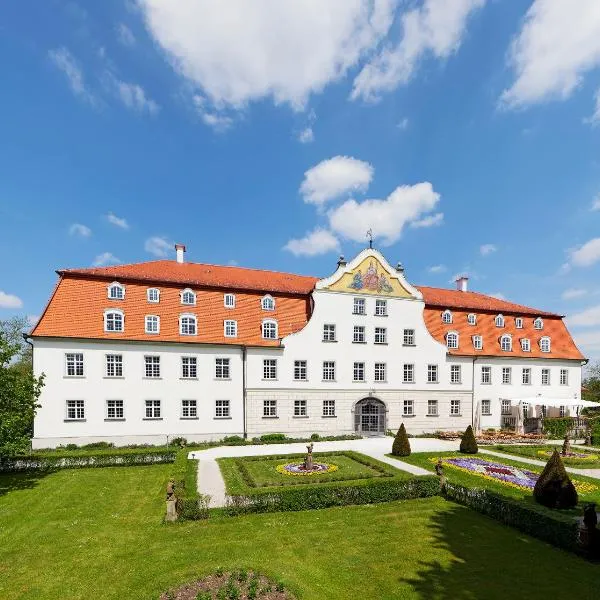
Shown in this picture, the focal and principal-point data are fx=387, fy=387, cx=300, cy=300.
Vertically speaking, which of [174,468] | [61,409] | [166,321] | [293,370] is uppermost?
[166,321]

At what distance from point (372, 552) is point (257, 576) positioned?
157 inches

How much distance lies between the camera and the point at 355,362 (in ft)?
112

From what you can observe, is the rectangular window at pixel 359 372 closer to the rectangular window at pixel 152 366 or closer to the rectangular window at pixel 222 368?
the rectangular window at pixel 222 368

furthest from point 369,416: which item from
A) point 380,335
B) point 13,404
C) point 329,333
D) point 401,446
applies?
point 13,404

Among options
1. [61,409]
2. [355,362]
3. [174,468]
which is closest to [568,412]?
[355,362]

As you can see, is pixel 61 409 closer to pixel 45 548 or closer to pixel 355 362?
pixel 45 548

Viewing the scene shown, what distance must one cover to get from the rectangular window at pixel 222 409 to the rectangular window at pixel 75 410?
9571 mm

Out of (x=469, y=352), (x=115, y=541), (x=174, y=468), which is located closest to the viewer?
(x=115, y=541)

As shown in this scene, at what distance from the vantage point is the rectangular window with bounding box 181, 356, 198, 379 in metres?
30.5

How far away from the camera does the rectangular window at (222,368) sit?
3130 centimetres

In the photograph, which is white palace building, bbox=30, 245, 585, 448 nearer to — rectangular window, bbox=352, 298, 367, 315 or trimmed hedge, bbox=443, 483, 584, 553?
rectangular window, bbox=352, 298, 367, 315

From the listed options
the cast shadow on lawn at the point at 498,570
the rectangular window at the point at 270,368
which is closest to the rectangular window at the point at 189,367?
the rectangular window at the point at 270,368

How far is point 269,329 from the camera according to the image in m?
33.0

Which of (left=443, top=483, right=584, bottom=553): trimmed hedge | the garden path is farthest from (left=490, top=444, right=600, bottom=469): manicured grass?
(left=443, top=483, right=584, bottom=553): trimmed hedge
